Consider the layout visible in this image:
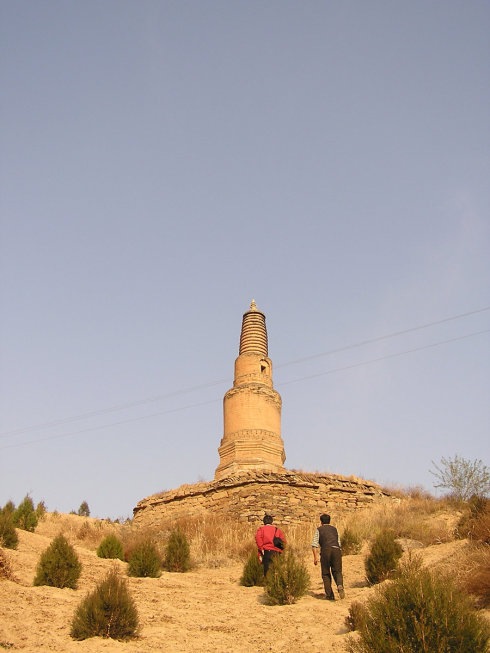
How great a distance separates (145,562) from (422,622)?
24.4 ft

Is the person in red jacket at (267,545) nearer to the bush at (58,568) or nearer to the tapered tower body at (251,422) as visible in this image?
the bush at (58,568)

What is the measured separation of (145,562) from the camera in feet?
40.7

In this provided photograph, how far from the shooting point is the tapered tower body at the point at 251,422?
21.8 m

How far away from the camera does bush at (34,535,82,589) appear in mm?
10508

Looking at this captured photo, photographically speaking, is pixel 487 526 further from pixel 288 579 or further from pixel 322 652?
pixel 322 652

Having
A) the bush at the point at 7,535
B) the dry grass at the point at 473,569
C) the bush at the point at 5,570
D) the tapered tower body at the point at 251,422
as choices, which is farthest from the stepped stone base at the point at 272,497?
the bush at the point at 5,570

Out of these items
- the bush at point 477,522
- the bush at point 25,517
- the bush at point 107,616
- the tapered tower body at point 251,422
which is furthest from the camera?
the tapered tower body at point 251,422

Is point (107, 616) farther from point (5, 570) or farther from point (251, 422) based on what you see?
point (251, 422)

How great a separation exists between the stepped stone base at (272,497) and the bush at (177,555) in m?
4.96

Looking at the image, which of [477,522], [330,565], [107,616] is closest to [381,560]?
[330,565]

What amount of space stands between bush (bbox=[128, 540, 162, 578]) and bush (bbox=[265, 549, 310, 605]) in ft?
10.1

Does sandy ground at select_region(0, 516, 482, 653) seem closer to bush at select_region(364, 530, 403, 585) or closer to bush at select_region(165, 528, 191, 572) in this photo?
bush at select_region(364, 530, 403, 585)

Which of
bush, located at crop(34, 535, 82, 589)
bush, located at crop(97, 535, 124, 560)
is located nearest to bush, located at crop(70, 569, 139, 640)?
bush, located at crop(34, 535, 82, 589)

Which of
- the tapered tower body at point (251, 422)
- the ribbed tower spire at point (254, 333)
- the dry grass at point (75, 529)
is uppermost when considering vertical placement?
the ribbed tower spire at point (254, 333)
